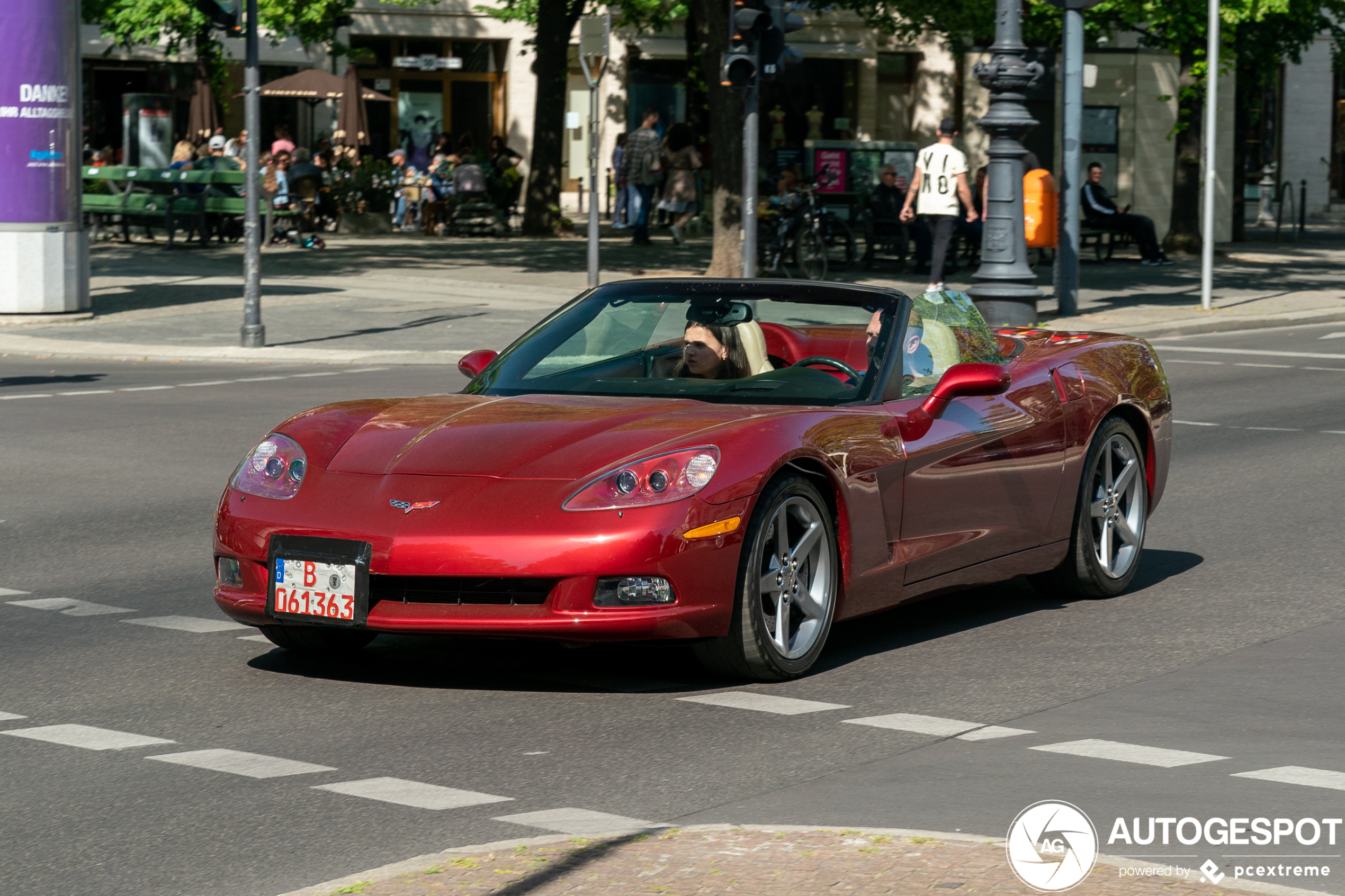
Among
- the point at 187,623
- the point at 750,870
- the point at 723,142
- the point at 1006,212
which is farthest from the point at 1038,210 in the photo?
the point at 750,870

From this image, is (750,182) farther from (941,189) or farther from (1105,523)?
(1105,523)

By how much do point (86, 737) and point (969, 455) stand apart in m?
3.24

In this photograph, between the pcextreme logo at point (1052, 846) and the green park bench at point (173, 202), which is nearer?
the pcextreme logo at point (1052, 846)

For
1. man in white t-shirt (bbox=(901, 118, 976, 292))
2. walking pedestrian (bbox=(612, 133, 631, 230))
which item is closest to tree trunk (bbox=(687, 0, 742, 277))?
man in white t-shirt (bbox=(901, 118, 976, 292))

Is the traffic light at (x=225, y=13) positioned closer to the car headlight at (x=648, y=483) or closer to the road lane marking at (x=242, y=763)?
the car headlight at (x=648, y=483)

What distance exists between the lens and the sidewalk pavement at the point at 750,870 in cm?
431

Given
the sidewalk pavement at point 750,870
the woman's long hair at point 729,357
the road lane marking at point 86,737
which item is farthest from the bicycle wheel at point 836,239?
the sidewalk pavement at point 750,870

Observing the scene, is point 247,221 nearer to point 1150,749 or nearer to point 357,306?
point 357,306

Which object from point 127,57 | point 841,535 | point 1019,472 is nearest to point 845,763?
point 841,535

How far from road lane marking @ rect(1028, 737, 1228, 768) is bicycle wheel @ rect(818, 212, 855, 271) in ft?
71.4

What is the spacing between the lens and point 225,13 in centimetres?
1967

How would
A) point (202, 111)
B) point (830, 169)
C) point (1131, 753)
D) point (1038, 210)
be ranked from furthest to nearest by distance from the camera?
point (202, 111) < point (830, 169) < point (1038, 210) < point (1131, 753)

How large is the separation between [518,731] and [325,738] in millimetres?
544

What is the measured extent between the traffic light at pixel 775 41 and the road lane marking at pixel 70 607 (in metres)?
12.5
